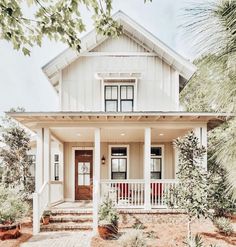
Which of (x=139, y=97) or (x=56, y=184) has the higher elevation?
(x=139, y=97)

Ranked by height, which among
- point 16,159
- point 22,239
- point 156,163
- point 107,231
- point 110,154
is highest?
point 110,154

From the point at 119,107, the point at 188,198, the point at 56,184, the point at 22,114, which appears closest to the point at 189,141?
the point at 188,198

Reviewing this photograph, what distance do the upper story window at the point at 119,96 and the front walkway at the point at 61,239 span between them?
540 centimetres

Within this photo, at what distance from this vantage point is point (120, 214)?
1152 cm

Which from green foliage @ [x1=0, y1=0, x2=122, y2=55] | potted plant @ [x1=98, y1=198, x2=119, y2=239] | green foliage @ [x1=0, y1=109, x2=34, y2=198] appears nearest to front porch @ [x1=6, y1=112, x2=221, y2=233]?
potted plant @ [x1=98, y1=198, x2=119, y2=239]

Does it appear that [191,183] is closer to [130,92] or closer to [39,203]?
[39,203]

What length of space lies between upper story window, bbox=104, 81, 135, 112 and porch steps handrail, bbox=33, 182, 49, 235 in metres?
4.19

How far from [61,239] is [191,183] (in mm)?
4035

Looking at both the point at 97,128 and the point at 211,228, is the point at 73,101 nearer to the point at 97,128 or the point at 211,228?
the point at 97,128

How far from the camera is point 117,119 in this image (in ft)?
40.0

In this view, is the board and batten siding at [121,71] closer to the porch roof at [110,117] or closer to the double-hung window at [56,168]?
the porch roof at [110,117]

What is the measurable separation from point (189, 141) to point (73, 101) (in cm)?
602

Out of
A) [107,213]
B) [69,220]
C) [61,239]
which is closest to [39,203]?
[69,220]

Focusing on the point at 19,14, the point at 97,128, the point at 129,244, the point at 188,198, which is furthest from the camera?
the point at 97,128
